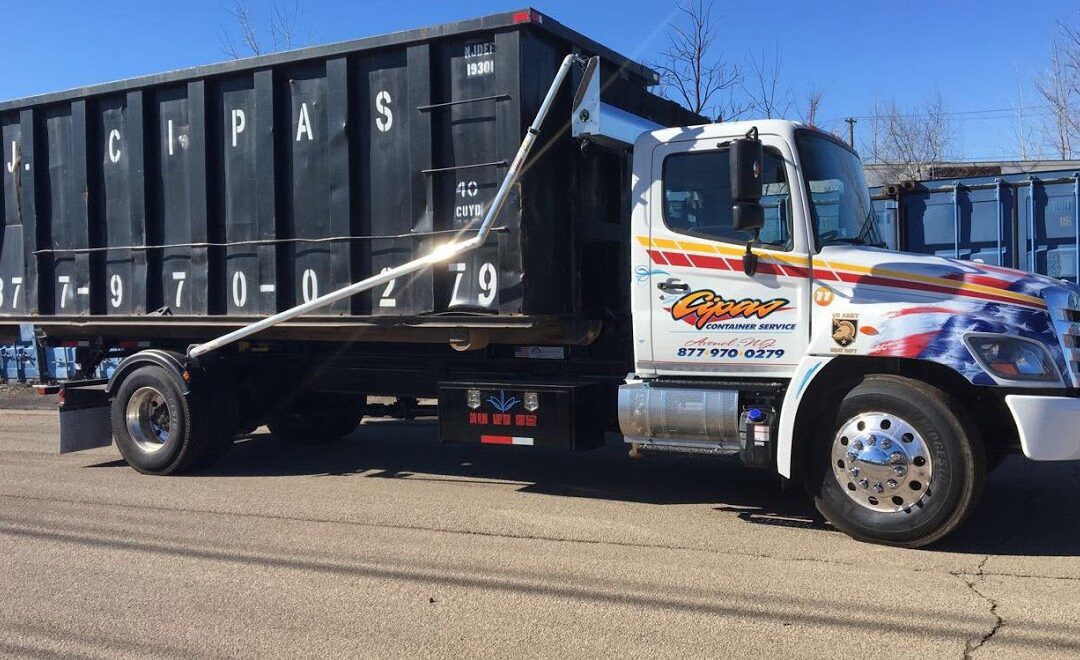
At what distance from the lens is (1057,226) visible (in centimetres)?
1050

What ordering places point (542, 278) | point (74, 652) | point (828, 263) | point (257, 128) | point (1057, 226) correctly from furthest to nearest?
point (1057, 226), point (257, 128), point (542, 278), point (828, 263), point (74, 652)

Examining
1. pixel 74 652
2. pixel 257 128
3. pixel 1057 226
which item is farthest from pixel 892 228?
pixel 74 652

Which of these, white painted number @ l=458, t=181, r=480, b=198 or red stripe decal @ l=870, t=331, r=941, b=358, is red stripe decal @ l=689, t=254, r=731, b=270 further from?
white painted number @ l=458, t=181, r=480, b=198

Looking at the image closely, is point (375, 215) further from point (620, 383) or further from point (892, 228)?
point (892, 228)

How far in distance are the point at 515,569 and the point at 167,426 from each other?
4541mm

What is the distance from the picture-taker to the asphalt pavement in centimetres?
412

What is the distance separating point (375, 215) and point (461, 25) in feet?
5.26

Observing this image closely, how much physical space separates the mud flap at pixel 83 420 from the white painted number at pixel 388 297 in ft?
11.1

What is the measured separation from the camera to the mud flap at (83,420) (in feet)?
27.6

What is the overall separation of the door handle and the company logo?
0.05 m

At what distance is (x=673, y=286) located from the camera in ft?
20.3

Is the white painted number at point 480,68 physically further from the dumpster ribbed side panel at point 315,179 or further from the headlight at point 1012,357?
the headlight at point 1012,357

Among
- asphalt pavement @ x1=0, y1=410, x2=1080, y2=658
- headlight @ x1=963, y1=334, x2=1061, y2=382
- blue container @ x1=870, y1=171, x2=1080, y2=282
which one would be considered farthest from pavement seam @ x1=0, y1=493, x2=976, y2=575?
blue container @ x1=870, y1=171, x2=1080, y2=282

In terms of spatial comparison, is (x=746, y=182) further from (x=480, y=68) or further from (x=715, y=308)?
(x=480, y=68)
